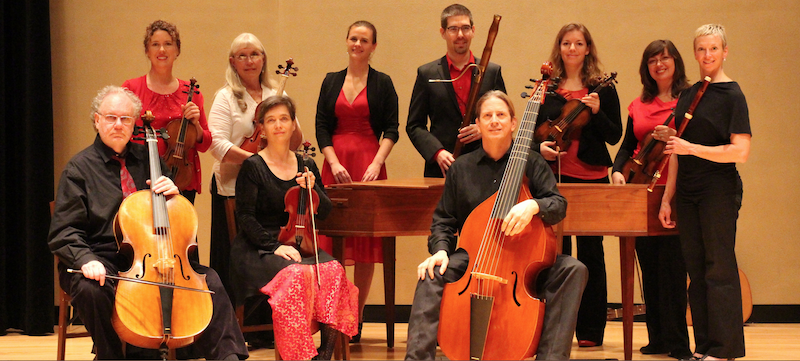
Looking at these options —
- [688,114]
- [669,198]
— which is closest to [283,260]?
[669,198]

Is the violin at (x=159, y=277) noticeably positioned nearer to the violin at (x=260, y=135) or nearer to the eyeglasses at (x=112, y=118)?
the eyeglasses at (x=112, y=118)

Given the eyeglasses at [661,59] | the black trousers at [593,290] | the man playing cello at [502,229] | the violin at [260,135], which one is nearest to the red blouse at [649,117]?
the eyeglasses at [661,59]

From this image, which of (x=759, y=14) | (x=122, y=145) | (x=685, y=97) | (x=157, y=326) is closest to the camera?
(x=157, y=326)

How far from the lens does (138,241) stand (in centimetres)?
264

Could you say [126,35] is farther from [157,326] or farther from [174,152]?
[157,326]

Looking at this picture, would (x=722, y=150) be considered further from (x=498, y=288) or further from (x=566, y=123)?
(x=498, y=288)

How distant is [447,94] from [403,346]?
54.8 inches

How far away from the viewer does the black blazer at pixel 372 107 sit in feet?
12.6

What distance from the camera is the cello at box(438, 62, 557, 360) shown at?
100 inches

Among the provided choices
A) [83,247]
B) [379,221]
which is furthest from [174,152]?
[379,221]

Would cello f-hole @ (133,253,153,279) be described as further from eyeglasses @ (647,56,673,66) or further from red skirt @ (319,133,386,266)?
eyeglasses @ (647,56,673,66)

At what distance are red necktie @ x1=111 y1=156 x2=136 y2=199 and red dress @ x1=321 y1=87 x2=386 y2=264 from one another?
1.16m

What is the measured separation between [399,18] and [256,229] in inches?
88.1

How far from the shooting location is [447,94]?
12.1 ft
